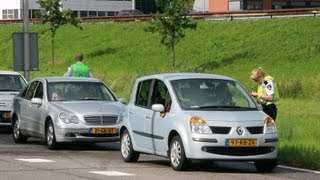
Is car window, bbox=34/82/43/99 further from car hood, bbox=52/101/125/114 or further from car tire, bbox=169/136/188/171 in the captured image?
car tire, bbox=169/136/188/171

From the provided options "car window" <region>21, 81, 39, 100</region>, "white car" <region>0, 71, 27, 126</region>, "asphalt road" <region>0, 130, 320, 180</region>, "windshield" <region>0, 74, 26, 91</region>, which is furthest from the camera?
"windshield" <region>0, 74, 26, 91</region>

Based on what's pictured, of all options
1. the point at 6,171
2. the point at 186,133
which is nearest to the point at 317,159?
the point at 186,133

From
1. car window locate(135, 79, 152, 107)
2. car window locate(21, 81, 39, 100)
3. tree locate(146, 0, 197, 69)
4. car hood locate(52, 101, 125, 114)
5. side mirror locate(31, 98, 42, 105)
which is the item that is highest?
tree locate(146, 0, 197, 69)

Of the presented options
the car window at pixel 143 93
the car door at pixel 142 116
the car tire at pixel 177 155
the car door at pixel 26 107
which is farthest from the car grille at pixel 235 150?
the car door at pixel 26 107

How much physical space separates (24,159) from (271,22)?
1816 inches

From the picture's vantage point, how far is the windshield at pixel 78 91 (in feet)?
67.0

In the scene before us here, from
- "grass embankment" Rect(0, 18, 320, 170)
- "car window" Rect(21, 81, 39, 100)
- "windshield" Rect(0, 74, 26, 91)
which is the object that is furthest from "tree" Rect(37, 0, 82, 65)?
"car window" Rect(21, 81, 39, 100)

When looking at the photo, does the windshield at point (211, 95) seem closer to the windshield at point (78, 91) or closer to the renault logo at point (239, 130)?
the renault logo at point (239, 130)

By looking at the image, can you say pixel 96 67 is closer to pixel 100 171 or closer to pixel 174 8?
pixel 174 8

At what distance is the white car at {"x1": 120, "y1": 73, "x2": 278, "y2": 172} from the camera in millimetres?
14828

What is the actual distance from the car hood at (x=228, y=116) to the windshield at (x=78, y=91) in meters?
5.69

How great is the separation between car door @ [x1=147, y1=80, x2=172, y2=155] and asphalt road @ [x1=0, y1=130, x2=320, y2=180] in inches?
14.5

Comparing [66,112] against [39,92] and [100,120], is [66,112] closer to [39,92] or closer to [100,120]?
[100,120]

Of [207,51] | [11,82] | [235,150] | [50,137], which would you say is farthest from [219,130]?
[207,51]
